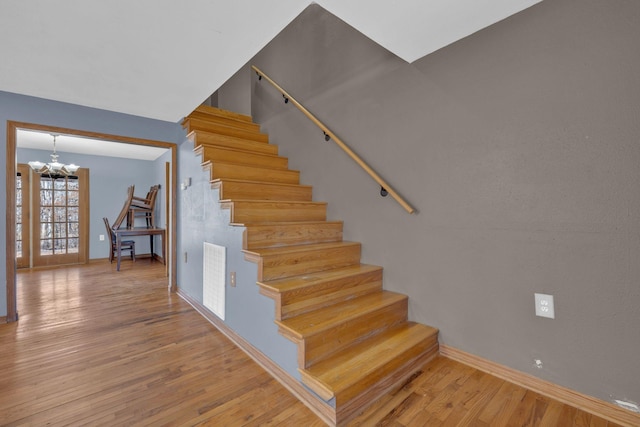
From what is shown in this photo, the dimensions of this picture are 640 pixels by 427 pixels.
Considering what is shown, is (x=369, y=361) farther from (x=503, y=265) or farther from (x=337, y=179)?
(x=337, y=179)

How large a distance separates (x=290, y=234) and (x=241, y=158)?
46.7 inches

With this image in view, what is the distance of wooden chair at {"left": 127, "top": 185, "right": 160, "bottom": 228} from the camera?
610 cm

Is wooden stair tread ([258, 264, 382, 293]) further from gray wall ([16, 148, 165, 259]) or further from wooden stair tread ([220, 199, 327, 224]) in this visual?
gray wall ([16, 148, 165, 259])

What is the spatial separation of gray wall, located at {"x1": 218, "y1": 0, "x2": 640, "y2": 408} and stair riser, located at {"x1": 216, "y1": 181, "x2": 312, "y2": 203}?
71 centimetres

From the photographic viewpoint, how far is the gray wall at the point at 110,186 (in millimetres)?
6098

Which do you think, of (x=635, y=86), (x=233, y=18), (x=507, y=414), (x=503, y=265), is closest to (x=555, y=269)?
(x=503, y=265)

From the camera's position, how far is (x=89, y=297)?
351 centimetres

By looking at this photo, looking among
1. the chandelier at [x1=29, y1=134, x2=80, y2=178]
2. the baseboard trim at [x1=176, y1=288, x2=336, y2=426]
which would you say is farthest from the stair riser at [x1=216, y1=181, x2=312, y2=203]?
the chandelier at [x1=29, y1=134, x2=80, y2=178]

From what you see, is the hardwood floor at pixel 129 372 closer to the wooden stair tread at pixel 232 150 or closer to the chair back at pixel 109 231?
the wooden stair tread at pixel 232 150

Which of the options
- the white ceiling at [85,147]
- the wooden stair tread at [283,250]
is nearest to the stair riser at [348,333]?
the wooden stair tread at [283,250]

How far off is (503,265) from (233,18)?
2152 mm

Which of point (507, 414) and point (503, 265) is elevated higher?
point (503, 265)

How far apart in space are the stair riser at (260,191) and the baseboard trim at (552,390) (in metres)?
1.90

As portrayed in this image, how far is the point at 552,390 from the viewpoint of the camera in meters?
1.62
